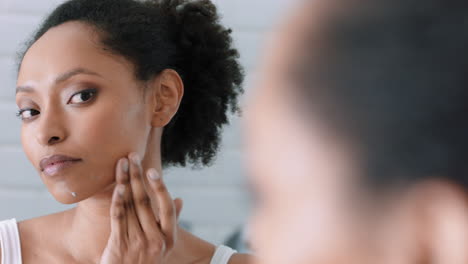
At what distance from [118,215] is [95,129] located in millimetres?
131

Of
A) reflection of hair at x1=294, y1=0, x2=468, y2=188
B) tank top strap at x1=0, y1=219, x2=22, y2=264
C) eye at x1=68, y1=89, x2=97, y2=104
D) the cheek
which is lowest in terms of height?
reflection of hair at x1=294, y1=0, x2=468, y2=188

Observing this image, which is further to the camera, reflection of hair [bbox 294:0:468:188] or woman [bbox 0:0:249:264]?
woman [bbox 0:0:249:264]

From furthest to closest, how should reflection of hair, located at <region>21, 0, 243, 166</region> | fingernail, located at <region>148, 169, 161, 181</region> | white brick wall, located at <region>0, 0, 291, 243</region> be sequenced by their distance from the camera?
white brick wall, located at <region>0, 0, 291, 243</region> < reflection of hair, located at <region>21, 0, 243, 166</region> < fingernail, located at <region>148, 169, 161, 181</region>

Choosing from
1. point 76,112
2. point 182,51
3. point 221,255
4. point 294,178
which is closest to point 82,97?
point 76,112

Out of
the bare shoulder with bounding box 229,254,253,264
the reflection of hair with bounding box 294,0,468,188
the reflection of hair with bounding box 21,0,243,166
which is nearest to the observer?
the reflection of hair with bounding box 294,0,468,188

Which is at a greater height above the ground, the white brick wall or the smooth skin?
the white brick wall

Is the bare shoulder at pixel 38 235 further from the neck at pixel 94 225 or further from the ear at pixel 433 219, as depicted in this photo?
the ear at pixel 433 219

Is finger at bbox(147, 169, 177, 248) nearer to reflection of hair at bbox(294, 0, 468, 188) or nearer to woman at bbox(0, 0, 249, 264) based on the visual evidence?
woman at bbox(0, 0, 249, 264)

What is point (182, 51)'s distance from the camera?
107cm

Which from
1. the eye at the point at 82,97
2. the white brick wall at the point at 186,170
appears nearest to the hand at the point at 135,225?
the eye at the point at 82,97

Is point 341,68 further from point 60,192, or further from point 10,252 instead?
point 10,252

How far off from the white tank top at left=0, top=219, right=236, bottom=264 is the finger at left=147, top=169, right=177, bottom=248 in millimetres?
191

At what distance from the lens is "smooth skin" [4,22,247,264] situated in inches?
35.0

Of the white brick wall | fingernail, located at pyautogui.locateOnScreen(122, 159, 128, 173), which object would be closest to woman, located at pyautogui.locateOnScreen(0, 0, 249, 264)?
fingernail, located at pyautogui.locateOnScreen(122, 159, 128, 173)
